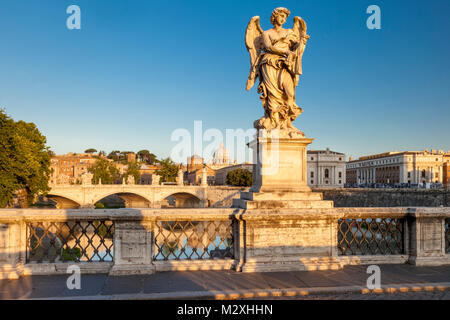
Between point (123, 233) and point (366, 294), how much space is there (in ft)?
12.5

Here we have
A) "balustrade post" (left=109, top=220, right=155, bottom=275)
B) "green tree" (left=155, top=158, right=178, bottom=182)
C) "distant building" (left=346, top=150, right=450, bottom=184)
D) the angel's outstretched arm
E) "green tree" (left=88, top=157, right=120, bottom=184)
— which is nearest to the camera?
"balustrade post" (left=109, top=220, right=155, bottom=275)

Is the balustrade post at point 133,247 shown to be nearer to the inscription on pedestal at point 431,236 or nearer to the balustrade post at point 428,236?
the balustrade post at point 428,236

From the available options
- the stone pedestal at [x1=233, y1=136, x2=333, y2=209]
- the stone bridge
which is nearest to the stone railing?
the stone pedestal at [x1=233, y1=136, x2=333, y2=209]

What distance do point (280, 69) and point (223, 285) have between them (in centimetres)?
408

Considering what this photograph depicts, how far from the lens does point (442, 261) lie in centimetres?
607

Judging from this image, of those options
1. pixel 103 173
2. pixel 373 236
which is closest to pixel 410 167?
pixel 103 173

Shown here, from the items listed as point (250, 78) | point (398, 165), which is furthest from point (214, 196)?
point (398, 165)

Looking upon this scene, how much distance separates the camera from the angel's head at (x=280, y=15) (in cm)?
630

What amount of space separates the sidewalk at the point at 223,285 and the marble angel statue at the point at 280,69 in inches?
103

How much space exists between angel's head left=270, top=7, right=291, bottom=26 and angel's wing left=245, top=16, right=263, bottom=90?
0.36m

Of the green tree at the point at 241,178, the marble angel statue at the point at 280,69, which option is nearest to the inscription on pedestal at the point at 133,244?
the marble angel statue at the point at 280,69

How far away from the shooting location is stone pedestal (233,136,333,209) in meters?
6.01

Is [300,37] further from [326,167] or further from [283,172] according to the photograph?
[326,167]

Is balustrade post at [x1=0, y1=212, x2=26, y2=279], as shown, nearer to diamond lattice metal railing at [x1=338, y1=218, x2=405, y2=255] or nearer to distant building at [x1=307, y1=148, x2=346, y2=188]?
diamond lattice metal railing at [x1=338, y1=218, x2=405, y2=255]
